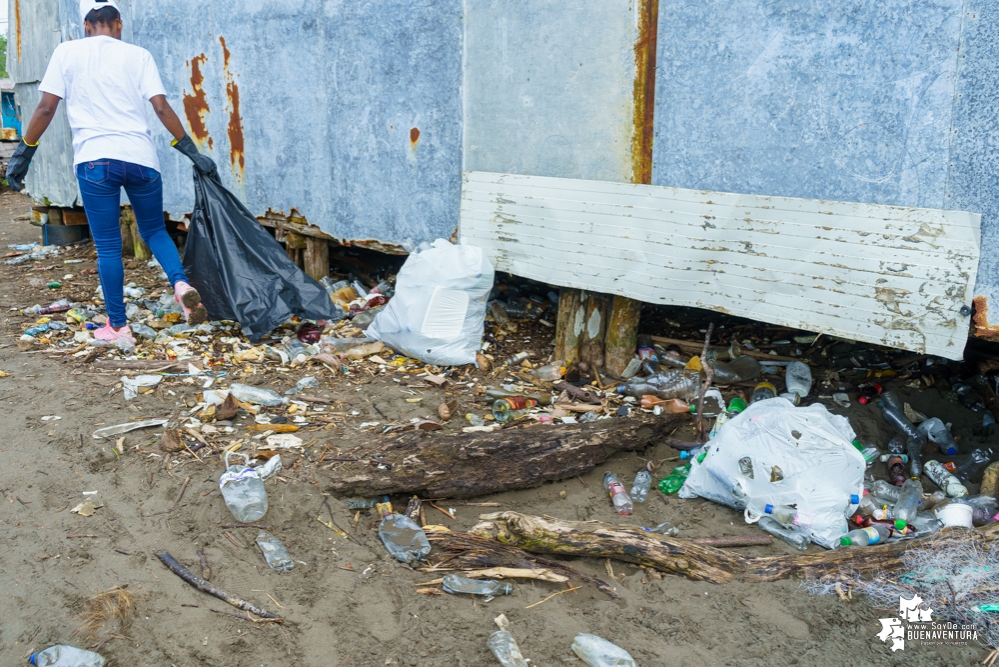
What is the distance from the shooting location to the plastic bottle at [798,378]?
388 cm

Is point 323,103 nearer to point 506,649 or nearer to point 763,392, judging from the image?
point 763,392

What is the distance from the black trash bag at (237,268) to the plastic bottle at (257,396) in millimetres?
726

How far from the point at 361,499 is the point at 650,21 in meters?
2.50

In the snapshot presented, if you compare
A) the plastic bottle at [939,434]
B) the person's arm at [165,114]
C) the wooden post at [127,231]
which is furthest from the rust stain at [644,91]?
the wooden post at [127,231]

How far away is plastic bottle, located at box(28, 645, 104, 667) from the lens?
2127mm

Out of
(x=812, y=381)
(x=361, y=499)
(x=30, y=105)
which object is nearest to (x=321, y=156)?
(x=361, y=499)

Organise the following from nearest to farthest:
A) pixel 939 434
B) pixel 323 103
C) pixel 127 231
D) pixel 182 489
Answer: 1. pixel 182 489
2. pixel 939 434
3. pixel 323 103
4. pixel 127 231

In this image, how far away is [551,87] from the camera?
4.02 metres

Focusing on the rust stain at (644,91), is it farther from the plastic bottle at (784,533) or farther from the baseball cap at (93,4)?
the baseball cap at (93,4)

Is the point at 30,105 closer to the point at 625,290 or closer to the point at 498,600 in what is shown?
the point at 625,290

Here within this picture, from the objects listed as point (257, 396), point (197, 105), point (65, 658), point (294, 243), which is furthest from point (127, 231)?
point (65, 658)

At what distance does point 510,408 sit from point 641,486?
80cm

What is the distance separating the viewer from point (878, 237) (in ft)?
10.2

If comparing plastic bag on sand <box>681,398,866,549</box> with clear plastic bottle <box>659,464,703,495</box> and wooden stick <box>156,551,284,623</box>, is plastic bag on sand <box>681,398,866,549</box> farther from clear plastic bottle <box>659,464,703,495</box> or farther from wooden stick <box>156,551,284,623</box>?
wooden stick <box>156,551,284,623</box>
